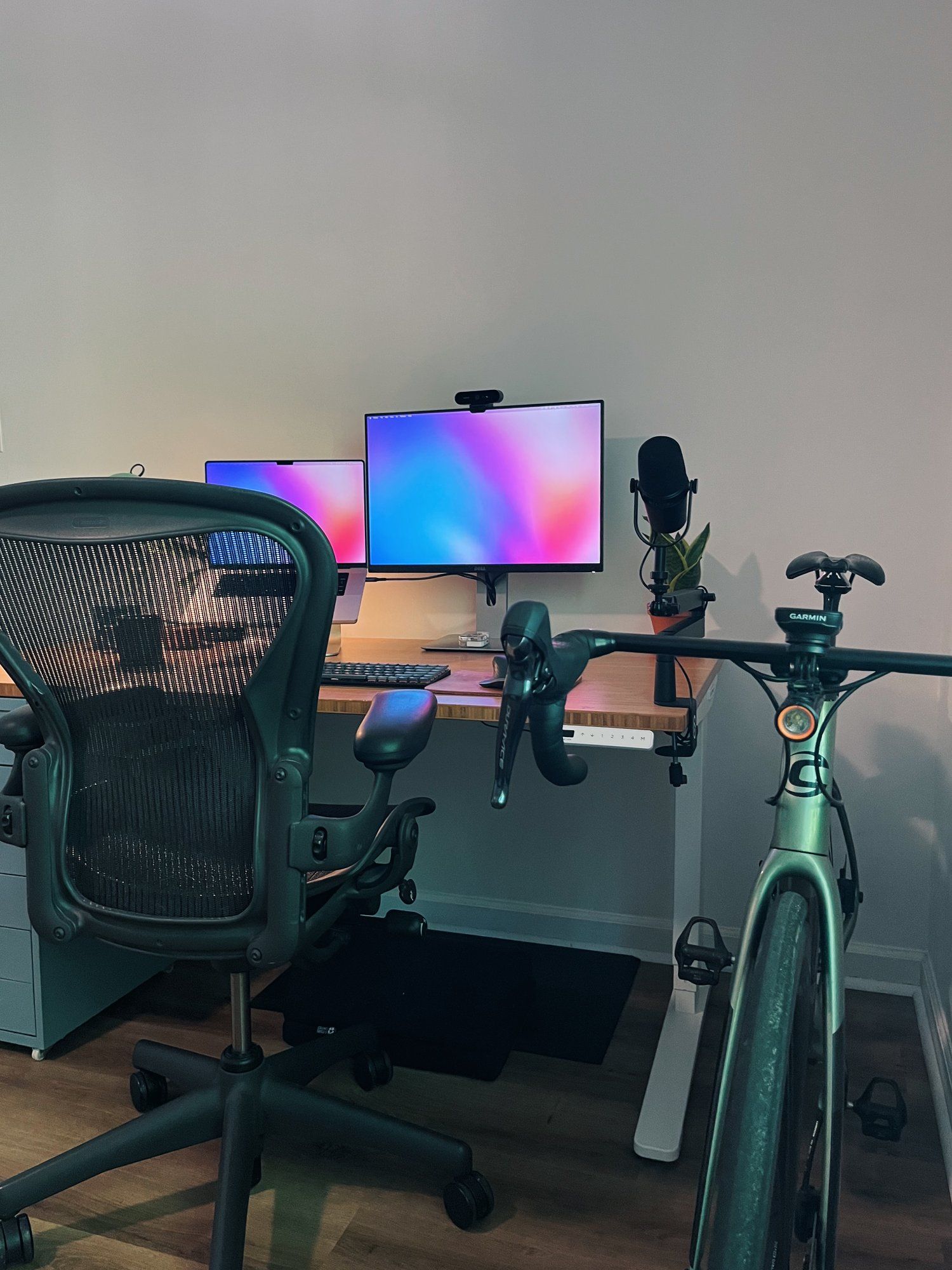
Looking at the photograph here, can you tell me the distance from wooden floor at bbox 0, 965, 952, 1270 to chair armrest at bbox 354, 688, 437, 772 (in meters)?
0.80

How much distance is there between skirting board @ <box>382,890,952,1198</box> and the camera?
2291 mm

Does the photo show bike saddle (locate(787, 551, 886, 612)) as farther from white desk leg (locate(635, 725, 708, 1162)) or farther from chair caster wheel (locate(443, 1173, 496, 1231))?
chair caster wheel (locate(443, 1173, 496, 1231))

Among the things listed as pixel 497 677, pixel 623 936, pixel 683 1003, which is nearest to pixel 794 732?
pixel 497 677

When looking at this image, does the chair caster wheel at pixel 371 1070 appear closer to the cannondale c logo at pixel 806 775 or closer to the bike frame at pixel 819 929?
the bike frame at pixel 819 929

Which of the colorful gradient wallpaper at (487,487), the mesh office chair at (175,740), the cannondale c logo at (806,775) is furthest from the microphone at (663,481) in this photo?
the cannondale c logo at (806,775)

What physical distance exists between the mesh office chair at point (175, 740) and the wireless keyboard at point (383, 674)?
0.44 meters

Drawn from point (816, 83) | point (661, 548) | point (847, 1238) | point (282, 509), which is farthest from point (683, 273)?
point (847, 1238)

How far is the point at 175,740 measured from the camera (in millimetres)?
1414

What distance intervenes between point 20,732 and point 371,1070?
1.01m

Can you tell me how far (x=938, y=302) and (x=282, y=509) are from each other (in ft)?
5.68

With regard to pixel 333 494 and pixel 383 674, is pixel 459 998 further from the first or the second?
pixel 333 494

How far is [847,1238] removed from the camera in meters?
1.58

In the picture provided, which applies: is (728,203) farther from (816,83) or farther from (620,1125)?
(620,1125)

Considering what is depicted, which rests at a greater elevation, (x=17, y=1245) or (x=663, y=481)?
(x=663, y=481)
